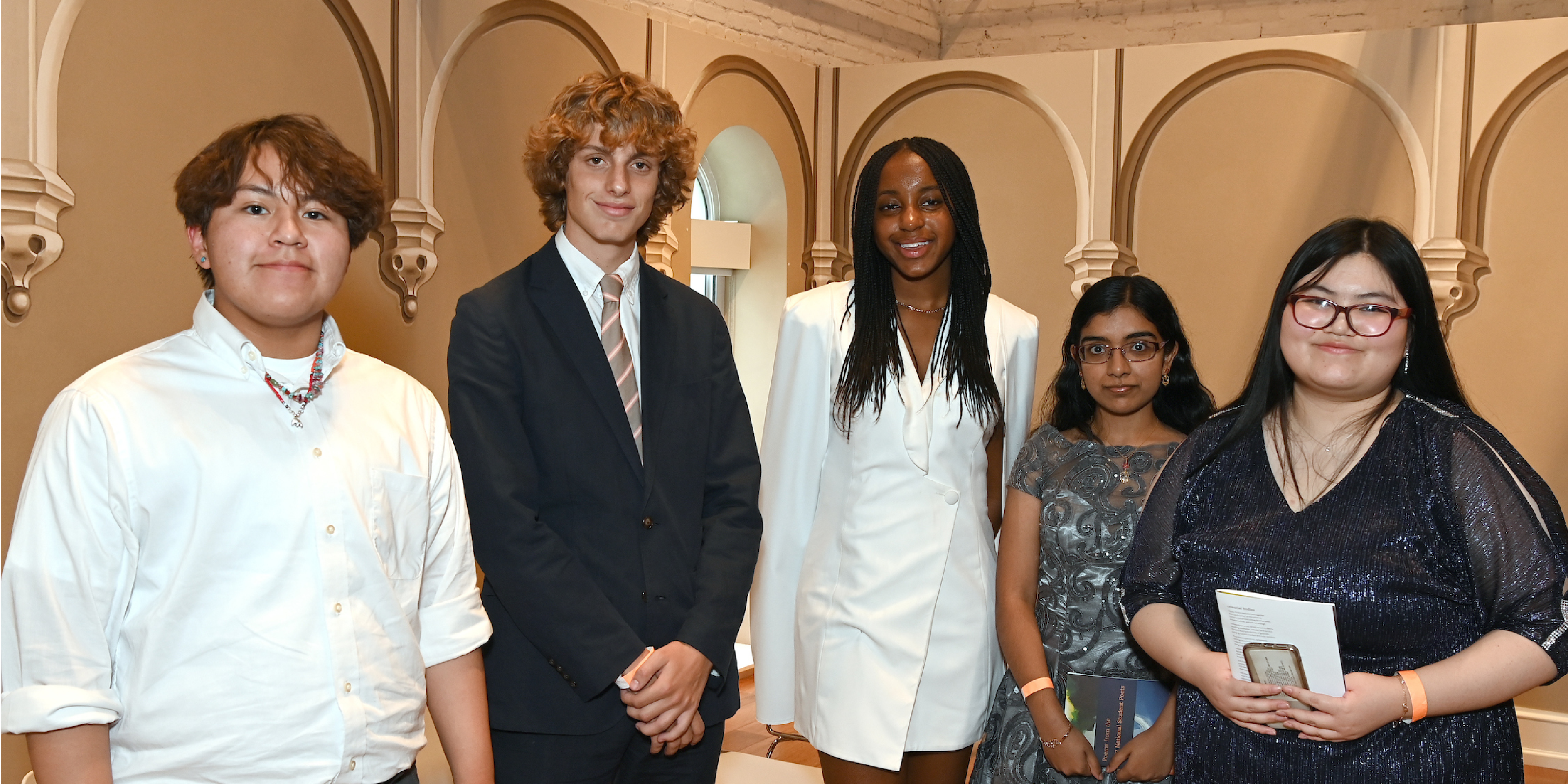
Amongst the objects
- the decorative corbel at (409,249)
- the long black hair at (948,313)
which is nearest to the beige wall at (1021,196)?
the decorative corbel at (409,249)

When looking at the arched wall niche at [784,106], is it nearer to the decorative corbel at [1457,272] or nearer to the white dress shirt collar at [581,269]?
the decorative corbel at [1457,272]

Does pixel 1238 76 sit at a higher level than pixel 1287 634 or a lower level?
higher

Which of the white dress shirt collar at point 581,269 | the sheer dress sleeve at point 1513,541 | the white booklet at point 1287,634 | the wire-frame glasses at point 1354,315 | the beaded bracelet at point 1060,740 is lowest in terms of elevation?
the beaded bracelet at point 1060,740

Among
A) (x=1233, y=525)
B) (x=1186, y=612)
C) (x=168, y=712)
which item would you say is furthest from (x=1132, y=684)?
(x=168, y=712)

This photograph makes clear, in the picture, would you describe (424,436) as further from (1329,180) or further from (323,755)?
(1329,180)

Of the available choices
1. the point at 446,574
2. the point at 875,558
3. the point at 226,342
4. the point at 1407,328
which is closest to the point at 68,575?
the point at 226,342

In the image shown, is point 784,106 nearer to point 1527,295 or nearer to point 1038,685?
point 1527,295

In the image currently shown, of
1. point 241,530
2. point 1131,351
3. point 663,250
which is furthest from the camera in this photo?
point 663,250

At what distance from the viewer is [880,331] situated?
92.0 inches

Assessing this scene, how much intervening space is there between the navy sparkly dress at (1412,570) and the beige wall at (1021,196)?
3807 mm

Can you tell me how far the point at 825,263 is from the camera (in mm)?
6195

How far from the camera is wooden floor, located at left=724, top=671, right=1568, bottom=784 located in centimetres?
473

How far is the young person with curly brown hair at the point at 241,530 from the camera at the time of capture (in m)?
1.35

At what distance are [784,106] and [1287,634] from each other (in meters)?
4.68
